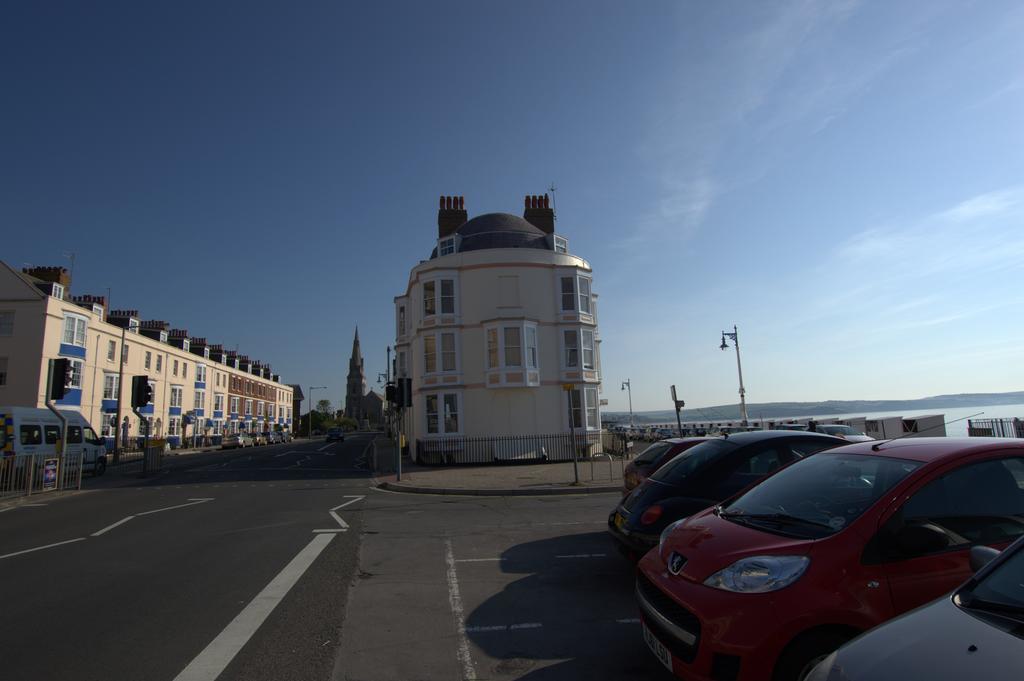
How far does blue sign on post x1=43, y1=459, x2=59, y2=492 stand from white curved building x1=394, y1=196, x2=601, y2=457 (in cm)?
1392

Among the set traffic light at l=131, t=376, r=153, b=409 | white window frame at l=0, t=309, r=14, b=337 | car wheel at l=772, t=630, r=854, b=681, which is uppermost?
white window frame at l=0, t=309, r=14, b=337

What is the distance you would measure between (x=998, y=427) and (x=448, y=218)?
90.5ft

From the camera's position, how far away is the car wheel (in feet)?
10.2

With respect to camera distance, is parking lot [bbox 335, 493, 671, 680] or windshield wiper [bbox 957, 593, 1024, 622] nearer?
windshield wiper [bbox 957, 593, 1024, 622]

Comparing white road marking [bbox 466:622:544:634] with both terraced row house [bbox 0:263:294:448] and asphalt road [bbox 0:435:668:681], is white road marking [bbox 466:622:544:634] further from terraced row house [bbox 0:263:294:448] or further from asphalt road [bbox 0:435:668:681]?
terraced row house [bbox 0:263:294:448]

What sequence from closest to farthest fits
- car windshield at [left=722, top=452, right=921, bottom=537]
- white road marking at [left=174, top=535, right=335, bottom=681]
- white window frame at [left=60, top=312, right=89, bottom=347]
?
car windshield at [left=722, top=452, right=921, bottom=537], white road marking at [left=174, top=535, right=335, bottom=681], white window frame at [left=60, top=312, right=89, bottom=347]

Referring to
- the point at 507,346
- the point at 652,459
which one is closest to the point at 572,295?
the point at 507,346

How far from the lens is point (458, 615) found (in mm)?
5418

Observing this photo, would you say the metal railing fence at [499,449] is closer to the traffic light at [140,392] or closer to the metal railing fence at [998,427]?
the traffic light at [140,392]

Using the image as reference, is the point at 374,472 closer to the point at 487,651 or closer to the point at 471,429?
the point at 471,429

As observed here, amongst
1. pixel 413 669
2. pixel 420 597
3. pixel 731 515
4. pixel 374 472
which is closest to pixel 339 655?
pixel 413 669

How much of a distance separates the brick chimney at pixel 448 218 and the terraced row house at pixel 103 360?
20.3 meters

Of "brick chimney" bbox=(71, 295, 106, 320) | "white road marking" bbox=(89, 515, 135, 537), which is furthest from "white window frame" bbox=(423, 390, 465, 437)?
"brick chimney" bbox=(71, 295, 106, 320)

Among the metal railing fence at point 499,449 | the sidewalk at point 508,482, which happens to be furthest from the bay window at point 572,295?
the sidewalk at point 508,482
